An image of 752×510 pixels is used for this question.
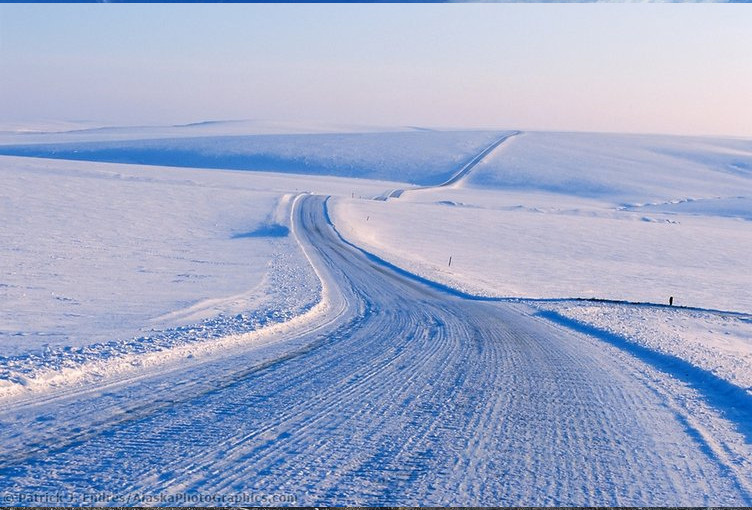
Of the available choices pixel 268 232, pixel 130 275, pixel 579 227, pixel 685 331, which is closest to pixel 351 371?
pixel 685 331

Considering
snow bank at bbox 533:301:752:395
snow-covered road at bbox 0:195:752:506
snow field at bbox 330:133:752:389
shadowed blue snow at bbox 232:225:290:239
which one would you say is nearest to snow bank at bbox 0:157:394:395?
shadowed blue snow at bbox 232:225:290:239

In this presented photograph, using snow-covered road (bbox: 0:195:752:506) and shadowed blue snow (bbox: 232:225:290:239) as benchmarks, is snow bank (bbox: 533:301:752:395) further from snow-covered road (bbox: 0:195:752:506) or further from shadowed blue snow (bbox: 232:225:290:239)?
shadowed blue snow (bbox: 232:225:290:239)

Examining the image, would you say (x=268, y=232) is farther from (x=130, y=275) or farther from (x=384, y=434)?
(x=384, y=434)

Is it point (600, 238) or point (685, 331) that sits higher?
point (685, 331)

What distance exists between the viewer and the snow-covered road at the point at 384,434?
6.27 metres

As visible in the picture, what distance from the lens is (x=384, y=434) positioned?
25.5ft

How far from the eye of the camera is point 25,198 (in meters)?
50.2

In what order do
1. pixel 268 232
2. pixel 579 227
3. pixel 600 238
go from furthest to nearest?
pixel 579 227 → pixel 600 238 → pixel 268 232

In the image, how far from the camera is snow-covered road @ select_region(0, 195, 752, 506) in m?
6.27

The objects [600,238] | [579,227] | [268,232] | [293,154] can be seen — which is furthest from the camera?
[293,154]

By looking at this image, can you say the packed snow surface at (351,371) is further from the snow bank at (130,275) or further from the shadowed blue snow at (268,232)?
the shadowed blue snow at (268,232)

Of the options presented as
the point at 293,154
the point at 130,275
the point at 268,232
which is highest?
the point at 293,154

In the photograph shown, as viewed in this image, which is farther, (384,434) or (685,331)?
(685,331)

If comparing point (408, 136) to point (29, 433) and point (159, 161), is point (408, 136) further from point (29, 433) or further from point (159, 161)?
point (29, 433)
